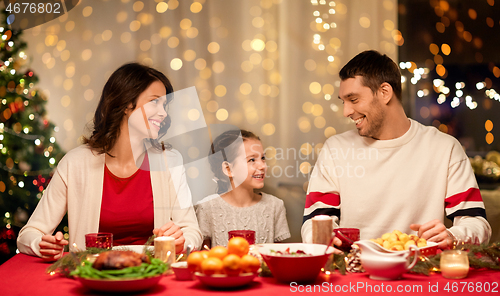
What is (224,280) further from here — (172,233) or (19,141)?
(19,141)

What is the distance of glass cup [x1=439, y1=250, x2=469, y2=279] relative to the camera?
1167 millimetres

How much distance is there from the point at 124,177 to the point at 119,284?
107 centimetres

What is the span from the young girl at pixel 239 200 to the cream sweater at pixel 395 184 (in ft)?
1.21

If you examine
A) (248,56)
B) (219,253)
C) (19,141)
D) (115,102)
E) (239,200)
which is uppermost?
(248,56)

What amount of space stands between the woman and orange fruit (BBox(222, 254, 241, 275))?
0.74m

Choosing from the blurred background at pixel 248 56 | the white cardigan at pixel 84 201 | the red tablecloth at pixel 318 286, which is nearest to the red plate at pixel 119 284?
the red tablecloth at pixel 318 286

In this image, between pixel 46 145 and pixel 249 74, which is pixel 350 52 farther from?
pixel 46 145

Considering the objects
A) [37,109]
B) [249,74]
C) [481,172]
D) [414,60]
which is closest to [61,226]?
[37,109]

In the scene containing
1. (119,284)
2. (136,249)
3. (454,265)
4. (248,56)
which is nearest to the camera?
(119,284)

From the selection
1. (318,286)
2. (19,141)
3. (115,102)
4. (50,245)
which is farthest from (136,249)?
(19,141)

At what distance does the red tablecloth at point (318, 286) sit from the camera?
3.53 feet

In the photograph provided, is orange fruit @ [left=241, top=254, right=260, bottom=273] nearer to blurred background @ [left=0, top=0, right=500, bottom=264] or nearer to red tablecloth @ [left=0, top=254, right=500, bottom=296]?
red tablecloth @ [left=0, top=254, right=500, bottom=296]

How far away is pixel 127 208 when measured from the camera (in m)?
1.98

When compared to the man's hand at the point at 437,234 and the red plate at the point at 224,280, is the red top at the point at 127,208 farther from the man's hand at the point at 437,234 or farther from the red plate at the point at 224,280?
the man's hand at the point at 437,234
